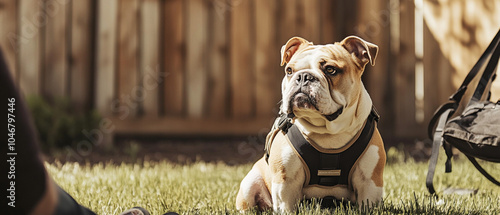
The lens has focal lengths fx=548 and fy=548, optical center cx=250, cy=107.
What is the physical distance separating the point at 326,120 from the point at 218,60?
149 inches

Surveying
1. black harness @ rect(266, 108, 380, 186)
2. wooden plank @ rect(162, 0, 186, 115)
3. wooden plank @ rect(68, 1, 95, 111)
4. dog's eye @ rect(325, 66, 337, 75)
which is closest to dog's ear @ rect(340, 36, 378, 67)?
dog's eye @ rect(325, 66, 337, 75)

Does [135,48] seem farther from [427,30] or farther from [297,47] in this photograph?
[297,47]

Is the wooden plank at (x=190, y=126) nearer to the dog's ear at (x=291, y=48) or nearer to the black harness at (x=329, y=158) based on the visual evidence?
the dog's ear at (x=291, y=48)

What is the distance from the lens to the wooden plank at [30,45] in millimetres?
5449

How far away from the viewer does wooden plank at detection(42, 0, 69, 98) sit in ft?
18.2

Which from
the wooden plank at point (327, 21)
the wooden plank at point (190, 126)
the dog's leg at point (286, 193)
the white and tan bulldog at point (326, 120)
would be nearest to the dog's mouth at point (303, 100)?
the white and tan bulldog at point (326, 120)

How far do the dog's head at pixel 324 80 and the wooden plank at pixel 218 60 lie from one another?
3.62 meters

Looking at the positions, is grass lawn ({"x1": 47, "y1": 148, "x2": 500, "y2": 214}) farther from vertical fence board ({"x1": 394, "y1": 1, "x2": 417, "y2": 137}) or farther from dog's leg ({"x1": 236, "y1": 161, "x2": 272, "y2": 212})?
vertical fence board ({"x1": 394, "y1": 1, "x2": 417, "y2": 137})

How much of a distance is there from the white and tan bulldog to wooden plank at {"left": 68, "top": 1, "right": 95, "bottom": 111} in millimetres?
3802

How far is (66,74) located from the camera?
562 centimetres

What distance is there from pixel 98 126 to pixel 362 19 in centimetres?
306

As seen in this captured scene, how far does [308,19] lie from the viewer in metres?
6.15

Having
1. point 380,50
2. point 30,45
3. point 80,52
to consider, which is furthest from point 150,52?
point 380,50

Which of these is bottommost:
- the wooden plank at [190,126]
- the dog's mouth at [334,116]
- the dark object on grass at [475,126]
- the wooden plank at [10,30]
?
the wooden plank at [190,126]
